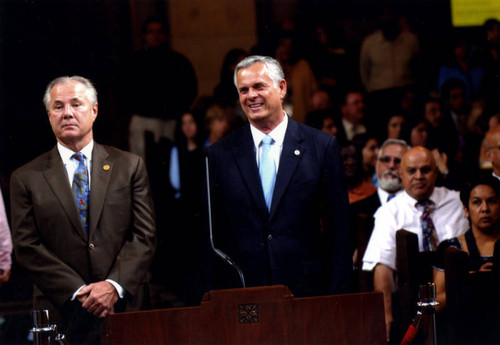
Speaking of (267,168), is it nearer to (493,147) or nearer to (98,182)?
(98,182)

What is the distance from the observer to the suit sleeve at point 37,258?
3.61 m

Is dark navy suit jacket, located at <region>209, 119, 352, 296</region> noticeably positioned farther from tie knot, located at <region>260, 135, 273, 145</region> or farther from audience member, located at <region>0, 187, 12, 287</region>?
audience member, located at <region>0, 187, 12, 287</region>

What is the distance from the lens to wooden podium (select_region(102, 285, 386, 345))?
2.63 meters

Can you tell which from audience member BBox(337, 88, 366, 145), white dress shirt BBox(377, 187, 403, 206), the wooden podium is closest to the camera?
the wooden podium

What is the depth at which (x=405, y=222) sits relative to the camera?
177 inches

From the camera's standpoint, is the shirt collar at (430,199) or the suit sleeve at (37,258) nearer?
the suit sleeve at (37,258)

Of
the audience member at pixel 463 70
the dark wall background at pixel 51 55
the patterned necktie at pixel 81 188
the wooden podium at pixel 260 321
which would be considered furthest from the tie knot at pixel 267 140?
the audience member at pixel 463 70

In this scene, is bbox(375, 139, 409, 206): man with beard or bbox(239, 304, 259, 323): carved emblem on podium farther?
bbox(375, 139, 409, 206): man with beard

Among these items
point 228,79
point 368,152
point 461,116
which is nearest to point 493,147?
point 461,116

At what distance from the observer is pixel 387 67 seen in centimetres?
542

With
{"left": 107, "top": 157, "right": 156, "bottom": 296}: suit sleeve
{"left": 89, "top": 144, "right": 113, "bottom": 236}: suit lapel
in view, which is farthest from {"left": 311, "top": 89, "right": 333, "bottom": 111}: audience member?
{"left": 89, "top": 144, "right": 113, "bottom": 236}: suit lapel

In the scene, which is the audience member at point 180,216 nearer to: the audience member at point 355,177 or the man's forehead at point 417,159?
the audience member at point 355,177

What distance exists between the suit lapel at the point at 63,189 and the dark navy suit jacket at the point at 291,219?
64cm

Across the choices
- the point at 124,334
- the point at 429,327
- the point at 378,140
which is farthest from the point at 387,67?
the point at 124,334
